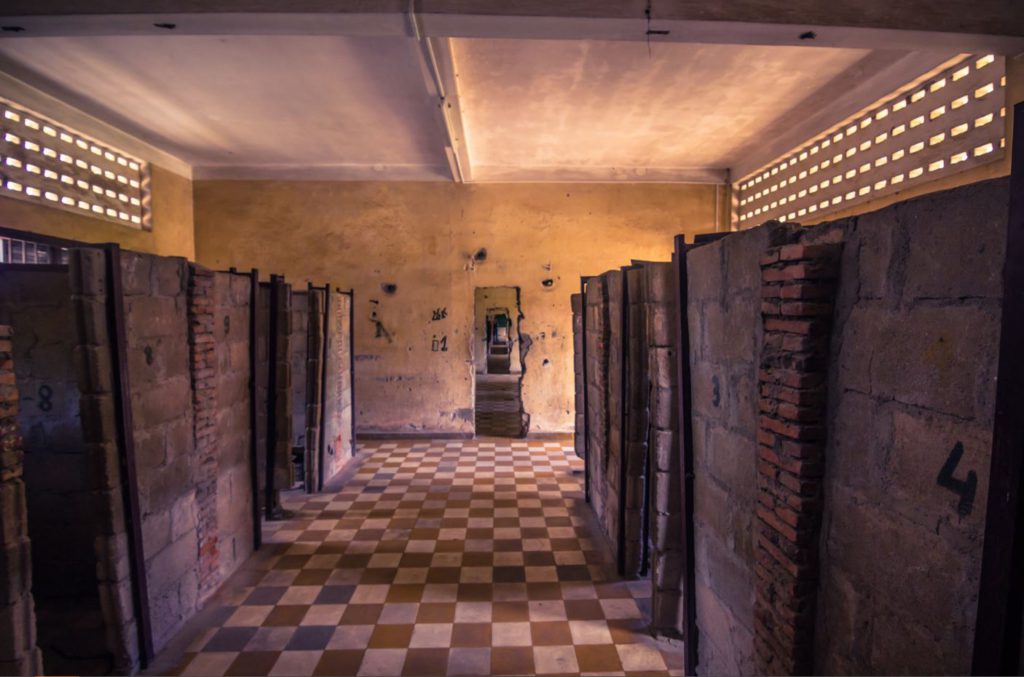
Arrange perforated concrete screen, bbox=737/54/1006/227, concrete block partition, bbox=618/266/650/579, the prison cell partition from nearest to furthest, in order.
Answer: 1. the prison cell partition
2. concrete block partition, bbox=618/266/650/579
3. perforated concrete screen, bbox=737/54/1006/227

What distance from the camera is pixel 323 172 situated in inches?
352

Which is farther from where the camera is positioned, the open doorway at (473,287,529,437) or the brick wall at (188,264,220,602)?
the open doorway at (473,287,529,437)

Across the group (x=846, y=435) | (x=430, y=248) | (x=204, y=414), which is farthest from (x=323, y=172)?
(x=846, y=435)

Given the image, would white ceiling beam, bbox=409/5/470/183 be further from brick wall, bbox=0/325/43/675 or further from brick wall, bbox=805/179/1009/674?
brick wall, bbox=805/179/1009/674

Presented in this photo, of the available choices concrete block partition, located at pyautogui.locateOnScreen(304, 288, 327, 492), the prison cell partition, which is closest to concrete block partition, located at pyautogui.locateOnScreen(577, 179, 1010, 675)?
the prison cell partition

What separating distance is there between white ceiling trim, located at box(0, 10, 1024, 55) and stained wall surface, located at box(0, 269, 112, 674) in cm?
198

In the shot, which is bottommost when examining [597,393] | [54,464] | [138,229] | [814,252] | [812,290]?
[54,464]

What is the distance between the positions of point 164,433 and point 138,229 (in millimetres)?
5704

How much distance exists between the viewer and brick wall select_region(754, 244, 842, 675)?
192 cm

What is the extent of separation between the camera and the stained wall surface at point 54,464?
3.66 m

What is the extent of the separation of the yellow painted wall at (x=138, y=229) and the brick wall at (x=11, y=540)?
431cm

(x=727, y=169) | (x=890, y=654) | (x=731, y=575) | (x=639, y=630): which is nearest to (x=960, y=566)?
(x=890, y=654)

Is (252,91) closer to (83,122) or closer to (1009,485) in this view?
(83,122)

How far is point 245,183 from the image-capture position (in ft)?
29.7
